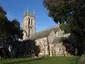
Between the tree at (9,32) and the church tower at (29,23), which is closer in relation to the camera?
the tree at (9,32)

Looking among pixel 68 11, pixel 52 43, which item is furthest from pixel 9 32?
pixel 68 11

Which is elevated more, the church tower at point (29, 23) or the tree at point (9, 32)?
the church tower at point (29, 23)

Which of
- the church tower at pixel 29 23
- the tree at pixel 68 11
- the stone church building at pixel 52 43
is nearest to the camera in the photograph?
the tree at pixel 68 11

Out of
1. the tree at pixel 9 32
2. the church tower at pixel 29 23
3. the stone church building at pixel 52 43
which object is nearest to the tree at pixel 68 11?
the tree at pixel 9 32

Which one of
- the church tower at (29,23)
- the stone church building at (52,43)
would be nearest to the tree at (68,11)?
the stone church building at (52,43)

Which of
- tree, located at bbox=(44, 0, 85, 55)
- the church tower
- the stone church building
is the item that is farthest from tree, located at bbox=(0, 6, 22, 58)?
the church tower

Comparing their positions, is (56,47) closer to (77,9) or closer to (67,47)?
(67,47)

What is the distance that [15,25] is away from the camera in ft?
201

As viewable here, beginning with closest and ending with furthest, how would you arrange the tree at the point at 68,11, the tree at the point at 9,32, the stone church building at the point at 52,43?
the tree at the point at 68,11
the tree at the point at 9,32
the stone church building at the point at 52,43

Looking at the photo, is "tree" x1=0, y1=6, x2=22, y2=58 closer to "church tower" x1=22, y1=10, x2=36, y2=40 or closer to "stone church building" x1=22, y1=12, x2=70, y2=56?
"stone church building" x1=22, y1=12, x2=70, y2=56

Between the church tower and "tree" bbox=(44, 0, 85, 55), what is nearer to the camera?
"tree" bbox=(44, 0, 85, 55)

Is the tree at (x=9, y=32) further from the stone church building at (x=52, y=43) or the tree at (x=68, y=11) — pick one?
the tree at (x=68, y=11)

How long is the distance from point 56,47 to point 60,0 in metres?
48.2

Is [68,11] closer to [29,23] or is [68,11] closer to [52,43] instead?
[52,43]
